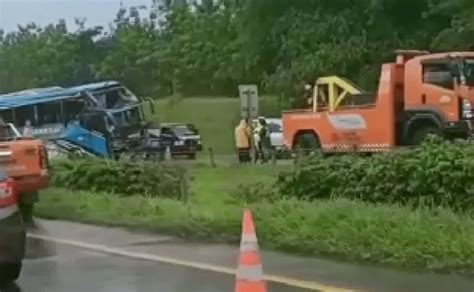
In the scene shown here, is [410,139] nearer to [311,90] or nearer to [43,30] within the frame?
Answer: [311,90]

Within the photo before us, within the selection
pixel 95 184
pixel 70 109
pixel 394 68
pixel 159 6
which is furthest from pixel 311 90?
pixel 159 6

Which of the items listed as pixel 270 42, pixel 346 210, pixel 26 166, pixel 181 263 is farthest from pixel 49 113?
pixel 181 263

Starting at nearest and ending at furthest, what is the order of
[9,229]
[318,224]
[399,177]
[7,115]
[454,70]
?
[9,229] → [318,224] → [399,177] → [454,70] → [7,115]

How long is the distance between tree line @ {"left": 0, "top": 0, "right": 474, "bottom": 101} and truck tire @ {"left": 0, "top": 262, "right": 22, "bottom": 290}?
25980mm

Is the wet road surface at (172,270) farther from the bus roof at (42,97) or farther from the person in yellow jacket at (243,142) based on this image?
the bus roof at (42,97)

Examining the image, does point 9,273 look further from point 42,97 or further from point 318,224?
point 42,97

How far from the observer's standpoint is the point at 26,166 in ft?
48.0

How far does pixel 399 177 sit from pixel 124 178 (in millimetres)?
5774

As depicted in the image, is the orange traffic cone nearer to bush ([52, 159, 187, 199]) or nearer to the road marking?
the road marking

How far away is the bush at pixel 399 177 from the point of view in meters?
11.5

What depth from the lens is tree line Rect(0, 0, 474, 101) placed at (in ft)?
121

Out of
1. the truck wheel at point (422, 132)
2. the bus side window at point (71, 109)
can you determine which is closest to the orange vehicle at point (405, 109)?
the truck wheel at point (422, 132)

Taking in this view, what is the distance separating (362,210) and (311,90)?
1915 cm

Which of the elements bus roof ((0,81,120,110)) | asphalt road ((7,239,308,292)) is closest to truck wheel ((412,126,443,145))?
bus roof ((0,81,120,110))
